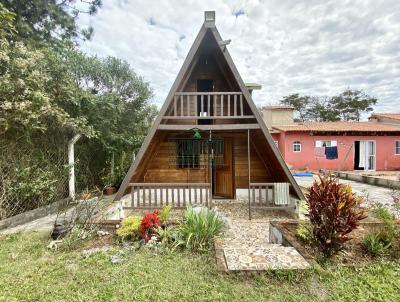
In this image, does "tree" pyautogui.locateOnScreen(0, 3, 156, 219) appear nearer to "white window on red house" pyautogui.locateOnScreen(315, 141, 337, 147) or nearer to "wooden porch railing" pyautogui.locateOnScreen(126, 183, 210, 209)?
"wooden porch railing" pyautogui.locateOnScreen(126, 183, 210, 209)

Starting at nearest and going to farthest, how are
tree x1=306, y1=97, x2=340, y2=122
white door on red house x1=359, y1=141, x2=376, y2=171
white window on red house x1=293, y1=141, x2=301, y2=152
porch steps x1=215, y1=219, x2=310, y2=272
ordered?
1. porch steps x1=215, y1=219, x2=310, y2=272
2. white door on red house x1=359, y1=141, x2=376, y2=171
3. white window on red house x1=293, y1=141, x2=301, y2=152
4. tree x1=306, y1=97, x2=340, y2=122

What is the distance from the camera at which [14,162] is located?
5875mm

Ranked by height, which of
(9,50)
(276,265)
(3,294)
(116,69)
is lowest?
(3,294)

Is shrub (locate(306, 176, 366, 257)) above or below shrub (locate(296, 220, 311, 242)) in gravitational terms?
above

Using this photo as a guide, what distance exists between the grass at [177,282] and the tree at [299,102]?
119 ft

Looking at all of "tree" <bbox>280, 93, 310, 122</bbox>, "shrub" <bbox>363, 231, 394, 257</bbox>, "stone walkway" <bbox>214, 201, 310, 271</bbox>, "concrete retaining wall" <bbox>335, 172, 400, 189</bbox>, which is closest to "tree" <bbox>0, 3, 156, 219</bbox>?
"stone walkway" <bbox>214, 201, 310, 271</bbox>

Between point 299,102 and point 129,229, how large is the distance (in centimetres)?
3709

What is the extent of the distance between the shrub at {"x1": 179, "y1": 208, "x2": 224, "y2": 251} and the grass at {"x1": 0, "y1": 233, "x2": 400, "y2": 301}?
0.37 metres

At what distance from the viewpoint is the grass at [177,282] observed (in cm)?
265

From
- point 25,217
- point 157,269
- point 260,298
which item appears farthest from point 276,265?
point 25,217

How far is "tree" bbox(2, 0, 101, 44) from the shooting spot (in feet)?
23.2

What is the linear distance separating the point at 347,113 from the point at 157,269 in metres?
37.6

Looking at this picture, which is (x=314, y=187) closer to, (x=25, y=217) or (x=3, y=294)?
(x=3, y=294)

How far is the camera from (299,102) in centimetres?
3516
